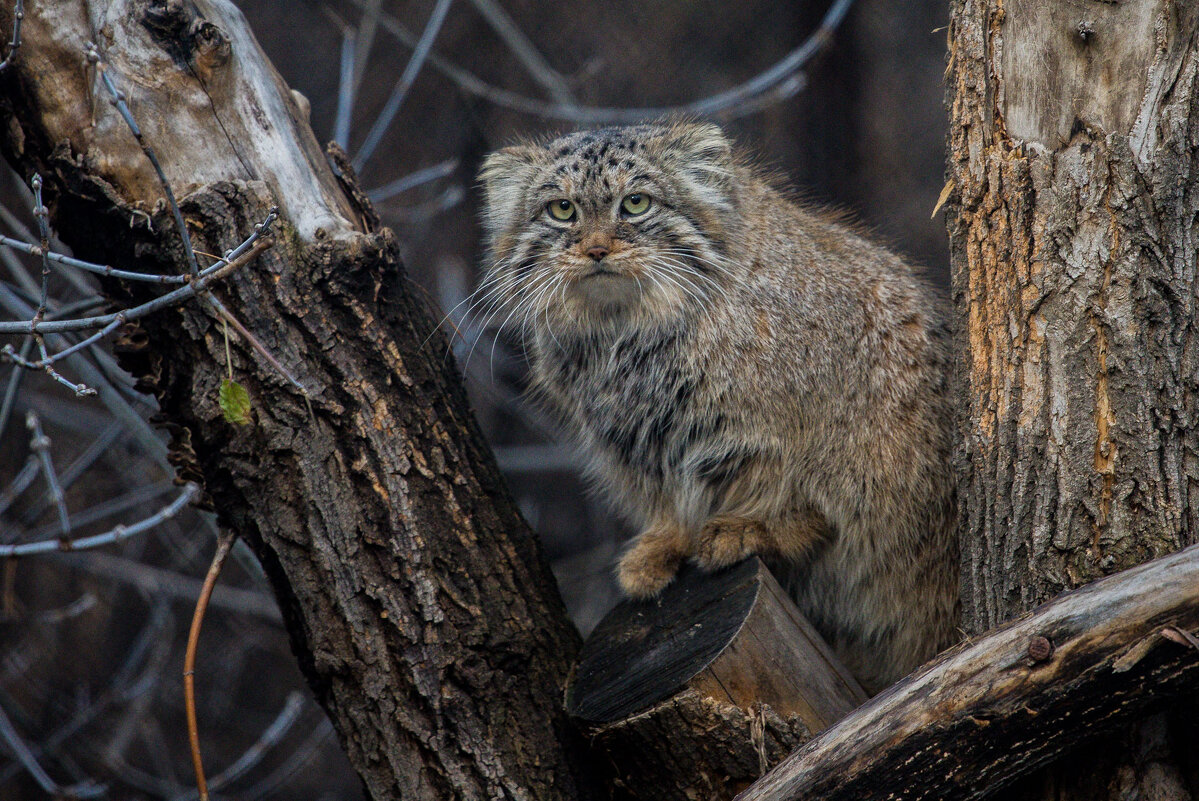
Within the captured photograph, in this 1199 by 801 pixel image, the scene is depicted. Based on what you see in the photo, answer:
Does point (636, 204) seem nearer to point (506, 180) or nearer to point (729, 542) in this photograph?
point (506, 180)

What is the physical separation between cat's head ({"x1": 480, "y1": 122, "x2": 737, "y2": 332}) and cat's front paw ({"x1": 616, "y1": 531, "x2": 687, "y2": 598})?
726 mm

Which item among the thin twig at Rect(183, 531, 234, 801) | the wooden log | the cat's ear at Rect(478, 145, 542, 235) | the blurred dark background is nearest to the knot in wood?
the wooden log

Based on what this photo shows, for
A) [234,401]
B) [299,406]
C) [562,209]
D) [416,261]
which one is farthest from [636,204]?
[416,261]

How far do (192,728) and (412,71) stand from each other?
2.61m

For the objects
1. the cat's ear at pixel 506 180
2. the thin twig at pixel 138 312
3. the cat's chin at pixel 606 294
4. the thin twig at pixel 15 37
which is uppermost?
the thin twig at pixel 15 37

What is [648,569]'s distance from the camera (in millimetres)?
3229

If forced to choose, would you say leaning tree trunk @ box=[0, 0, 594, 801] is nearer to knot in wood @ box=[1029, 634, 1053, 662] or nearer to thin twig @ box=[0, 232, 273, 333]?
thin twig @ box=[0, 232, 273, 333]

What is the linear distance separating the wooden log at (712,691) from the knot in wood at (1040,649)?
2.33ft

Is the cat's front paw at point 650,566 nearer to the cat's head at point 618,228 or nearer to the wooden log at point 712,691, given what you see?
the wooden log at point 712,691

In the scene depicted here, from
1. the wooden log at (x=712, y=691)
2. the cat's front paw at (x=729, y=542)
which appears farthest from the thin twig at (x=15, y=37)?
the cat's front paw at (x=729, y=542)

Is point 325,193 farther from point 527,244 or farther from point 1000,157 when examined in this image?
point 1000,157

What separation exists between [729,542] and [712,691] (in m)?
0.63

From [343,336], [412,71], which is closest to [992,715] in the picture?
[343,336]

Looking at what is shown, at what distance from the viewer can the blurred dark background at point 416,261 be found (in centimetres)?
533
